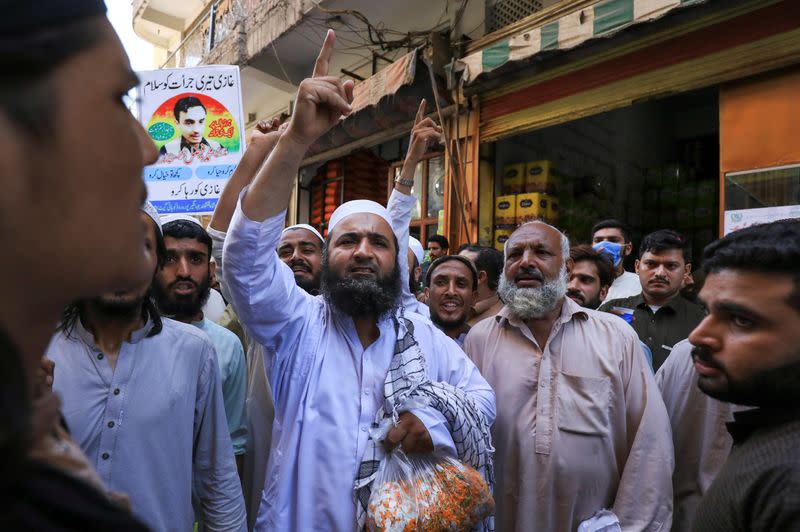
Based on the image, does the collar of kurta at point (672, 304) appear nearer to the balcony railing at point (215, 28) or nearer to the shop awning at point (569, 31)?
the shop awning at point (569, 31)

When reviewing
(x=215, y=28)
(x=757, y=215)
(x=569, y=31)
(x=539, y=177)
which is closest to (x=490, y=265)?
(x=757, y=215)

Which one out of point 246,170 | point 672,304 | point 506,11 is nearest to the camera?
point 246,170

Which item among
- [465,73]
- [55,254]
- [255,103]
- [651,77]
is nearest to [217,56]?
[255,103]

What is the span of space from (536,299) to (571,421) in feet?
2.01

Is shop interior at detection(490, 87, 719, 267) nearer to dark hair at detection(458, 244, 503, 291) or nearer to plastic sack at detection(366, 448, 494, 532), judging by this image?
dark hair at detection(458, 244, 503, 291)

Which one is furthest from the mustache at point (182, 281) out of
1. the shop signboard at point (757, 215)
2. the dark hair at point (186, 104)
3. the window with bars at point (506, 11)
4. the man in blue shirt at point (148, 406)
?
the window with bars at point (506, 11)

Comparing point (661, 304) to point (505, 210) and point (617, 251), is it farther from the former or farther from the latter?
point (505, 210)

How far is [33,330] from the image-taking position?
Result: 0.57m

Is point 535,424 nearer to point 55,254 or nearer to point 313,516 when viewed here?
point 313,516

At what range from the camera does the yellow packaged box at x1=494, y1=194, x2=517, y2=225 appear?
6.79 meters

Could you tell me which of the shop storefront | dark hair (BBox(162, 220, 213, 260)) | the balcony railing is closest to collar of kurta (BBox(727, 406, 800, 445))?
dark hair (BBox(162, 220, 213, 260))

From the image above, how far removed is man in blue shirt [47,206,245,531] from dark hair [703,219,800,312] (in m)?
1.72

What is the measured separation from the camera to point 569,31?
5367 millimetres

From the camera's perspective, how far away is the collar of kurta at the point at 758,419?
1.30m
